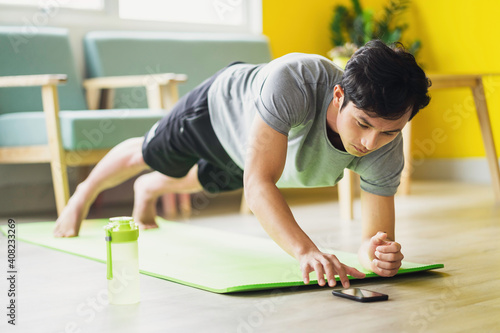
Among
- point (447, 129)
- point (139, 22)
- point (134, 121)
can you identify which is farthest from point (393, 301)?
point (447, 129)

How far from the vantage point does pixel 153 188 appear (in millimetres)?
2277

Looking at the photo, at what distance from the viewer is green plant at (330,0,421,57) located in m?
4.09

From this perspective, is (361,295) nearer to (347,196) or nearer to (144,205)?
(144,205)

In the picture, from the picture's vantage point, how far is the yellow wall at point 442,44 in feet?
13.1

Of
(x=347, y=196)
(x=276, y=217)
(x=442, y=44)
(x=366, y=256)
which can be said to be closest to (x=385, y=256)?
(x=366, y=256)

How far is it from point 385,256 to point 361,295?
15 cm

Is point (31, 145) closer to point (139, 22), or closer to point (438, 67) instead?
point (139, 22)

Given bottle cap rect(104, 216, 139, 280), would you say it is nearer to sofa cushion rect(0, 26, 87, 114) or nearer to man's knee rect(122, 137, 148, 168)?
man's knee rect(122, 137, 148, 168)

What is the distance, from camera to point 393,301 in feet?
4.25

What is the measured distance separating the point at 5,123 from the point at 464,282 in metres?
1.90

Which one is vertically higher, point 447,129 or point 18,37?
point 18,37

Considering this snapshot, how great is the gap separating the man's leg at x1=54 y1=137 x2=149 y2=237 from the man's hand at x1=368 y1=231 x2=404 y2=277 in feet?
2.87

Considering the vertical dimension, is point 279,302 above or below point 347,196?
above

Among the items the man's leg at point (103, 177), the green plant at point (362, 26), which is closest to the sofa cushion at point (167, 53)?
the green plant at point (362, 26)
